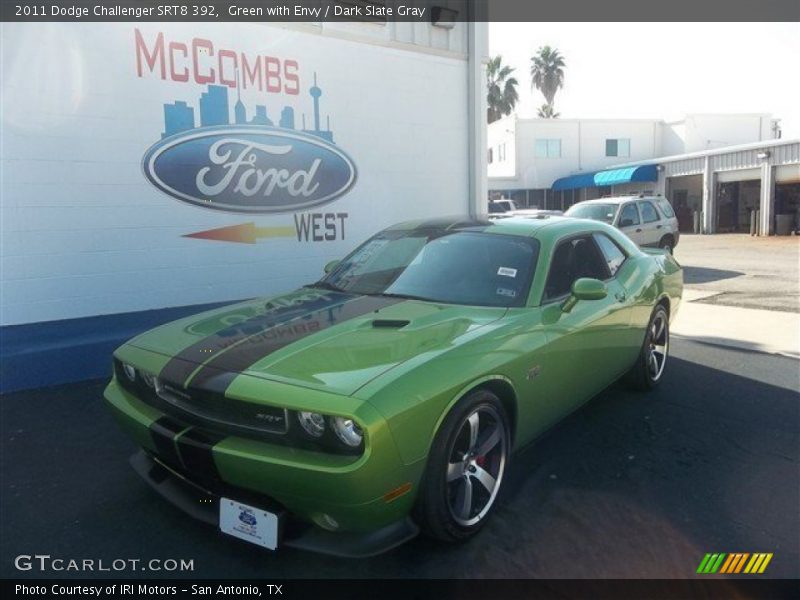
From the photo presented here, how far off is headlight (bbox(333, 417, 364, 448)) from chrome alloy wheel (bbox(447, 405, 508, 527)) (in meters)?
0.53

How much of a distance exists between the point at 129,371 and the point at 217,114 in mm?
4012

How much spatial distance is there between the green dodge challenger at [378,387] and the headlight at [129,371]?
2cm

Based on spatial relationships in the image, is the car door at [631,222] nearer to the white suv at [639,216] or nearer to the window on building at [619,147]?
the white suv at [639,216]

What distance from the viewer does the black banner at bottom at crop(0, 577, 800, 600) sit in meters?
2.50

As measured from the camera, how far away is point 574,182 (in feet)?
110

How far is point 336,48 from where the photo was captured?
7258 mm

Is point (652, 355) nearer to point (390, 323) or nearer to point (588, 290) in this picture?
point (588, 290)

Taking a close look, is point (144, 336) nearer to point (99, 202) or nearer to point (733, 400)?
point (99, 202)

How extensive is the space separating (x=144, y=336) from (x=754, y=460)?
3663mm

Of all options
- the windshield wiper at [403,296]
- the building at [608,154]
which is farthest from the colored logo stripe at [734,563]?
the building at [608,154]

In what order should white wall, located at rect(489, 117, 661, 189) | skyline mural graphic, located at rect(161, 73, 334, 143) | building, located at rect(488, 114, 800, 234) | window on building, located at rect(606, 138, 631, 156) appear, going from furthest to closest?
window on building, located at rect(606, 138, 631, 156), white wall, located at rect(489, 117, 661, 189), building, located at rect(488, 114, 800, 234), skyline mural graphic, located at rect(161, 73, 334, 143)

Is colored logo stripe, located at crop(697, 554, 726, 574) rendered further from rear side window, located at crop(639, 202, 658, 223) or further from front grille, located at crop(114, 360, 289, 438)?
rear side window, located at crop(639, 202, 658, 223)

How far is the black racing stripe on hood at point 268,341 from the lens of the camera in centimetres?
258
